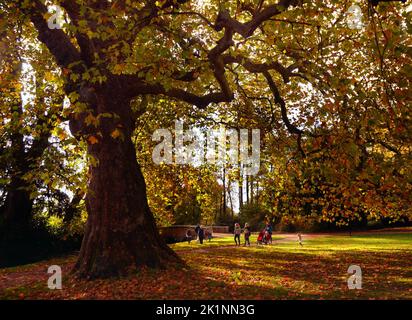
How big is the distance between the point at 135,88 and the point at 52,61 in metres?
9.27

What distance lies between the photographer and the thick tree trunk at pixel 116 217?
13.4 metres

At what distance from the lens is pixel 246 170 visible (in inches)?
881

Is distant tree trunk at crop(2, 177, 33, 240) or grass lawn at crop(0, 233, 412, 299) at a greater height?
distant tree trunk at crop(2, 177, 33, 240)

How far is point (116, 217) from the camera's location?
13.7m

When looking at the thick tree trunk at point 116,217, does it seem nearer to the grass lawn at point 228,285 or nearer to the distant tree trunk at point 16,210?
the grass lawn at point 228,285

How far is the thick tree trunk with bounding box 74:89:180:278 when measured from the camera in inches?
528

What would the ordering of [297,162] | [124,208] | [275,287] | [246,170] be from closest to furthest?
[275,287], [124,208], [297,162], [246,170]

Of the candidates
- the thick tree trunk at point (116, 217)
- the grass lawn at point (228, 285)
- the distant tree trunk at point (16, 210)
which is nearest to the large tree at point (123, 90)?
the thick tree trunk at point (116, 217)

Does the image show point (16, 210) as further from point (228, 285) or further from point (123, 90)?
point (228, 285)

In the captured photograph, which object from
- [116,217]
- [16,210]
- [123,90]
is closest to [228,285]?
[116,217]

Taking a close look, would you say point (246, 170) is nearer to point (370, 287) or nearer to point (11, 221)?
point (370, 287)

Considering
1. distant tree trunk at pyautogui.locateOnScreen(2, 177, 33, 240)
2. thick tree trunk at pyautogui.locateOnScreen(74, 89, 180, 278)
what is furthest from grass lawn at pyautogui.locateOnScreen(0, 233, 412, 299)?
distant tree trunk at pyautogui.locateOnScreen(2, 177, 33, 240)

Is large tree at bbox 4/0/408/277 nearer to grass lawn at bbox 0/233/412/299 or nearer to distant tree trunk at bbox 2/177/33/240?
grass lawn at bbox 0/233/412/299

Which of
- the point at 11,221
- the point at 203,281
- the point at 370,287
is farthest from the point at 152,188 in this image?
the point at 370,287
